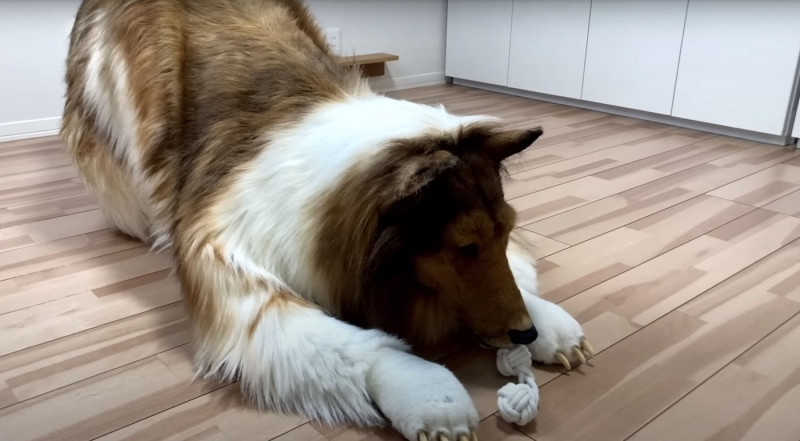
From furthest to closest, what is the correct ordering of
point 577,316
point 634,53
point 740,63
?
1. point 634,53
2. point 740,63
3. point 577,316

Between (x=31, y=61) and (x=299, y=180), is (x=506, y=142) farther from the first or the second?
(x=31, y=61)

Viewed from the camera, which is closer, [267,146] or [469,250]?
[469,250]

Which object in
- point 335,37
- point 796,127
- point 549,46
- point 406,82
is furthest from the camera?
point 406,82

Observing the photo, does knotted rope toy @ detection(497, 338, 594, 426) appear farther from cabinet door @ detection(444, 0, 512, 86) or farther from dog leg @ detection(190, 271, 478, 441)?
cabinet door @ detection(444, 0, 512, 86)

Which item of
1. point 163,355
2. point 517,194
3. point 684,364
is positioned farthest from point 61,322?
point 517,194

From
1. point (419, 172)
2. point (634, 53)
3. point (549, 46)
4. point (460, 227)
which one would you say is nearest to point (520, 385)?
point (460, 227)

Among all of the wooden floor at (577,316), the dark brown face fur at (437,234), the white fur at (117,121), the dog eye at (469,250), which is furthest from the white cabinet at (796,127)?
the white fur at (117,121)

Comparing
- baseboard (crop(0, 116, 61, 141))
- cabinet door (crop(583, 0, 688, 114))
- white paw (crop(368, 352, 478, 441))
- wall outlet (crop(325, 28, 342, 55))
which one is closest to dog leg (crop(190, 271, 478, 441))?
white paw (crop(368, 352, 478, 441))

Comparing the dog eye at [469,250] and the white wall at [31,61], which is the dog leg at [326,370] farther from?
the white wall at [31,61]

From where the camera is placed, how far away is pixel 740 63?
9.55 ft

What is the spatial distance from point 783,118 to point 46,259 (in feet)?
9.20

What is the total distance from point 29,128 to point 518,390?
8.74 ft

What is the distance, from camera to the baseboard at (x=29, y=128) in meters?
2.87

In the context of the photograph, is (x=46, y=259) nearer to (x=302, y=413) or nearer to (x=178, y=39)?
(x=178, y=39)
